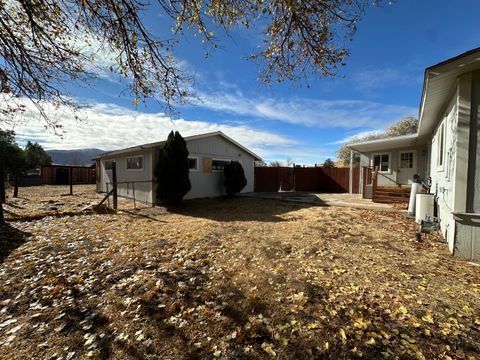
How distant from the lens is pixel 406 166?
38.9 ft

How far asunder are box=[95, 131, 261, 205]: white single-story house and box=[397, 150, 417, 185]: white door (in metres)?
9.02

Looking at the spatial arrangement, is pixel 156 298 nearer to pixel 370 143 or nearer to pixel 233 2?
pixel 233 2

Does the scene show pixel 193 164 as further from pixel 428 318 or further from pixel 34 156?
pixel 34 156

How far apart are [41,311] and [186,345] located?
1.91 meters

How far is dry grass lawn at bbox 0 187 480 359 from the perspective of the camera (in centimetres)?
198

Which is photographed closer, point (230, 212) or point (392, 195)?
point (230, 212)

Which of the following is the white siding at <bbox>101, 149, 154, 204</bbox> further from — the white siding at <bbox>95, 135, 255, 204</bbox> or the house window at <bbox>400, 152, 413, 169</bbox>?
the house window at <bbox>400, 152, 413, 169</bbox>

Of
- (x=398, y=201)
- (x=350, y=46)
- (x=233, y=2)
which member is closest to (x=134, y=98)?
(x=233, y=2)

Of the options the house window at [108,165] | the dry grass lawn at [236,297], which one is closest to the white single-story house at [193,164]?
the house window at [108,165]

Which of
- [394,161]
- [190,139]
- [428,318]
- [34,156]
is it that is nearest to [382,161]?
[394,161]

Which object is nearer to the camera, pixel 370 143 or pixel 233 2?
pixel 233 2

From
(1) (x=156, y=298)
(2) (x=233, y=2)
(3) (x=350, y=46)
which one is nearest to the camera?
(1) (x=156, y=298)

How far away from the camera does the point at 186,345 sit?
199cm

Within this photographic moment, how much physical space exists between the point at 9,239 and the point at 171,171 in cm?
538
